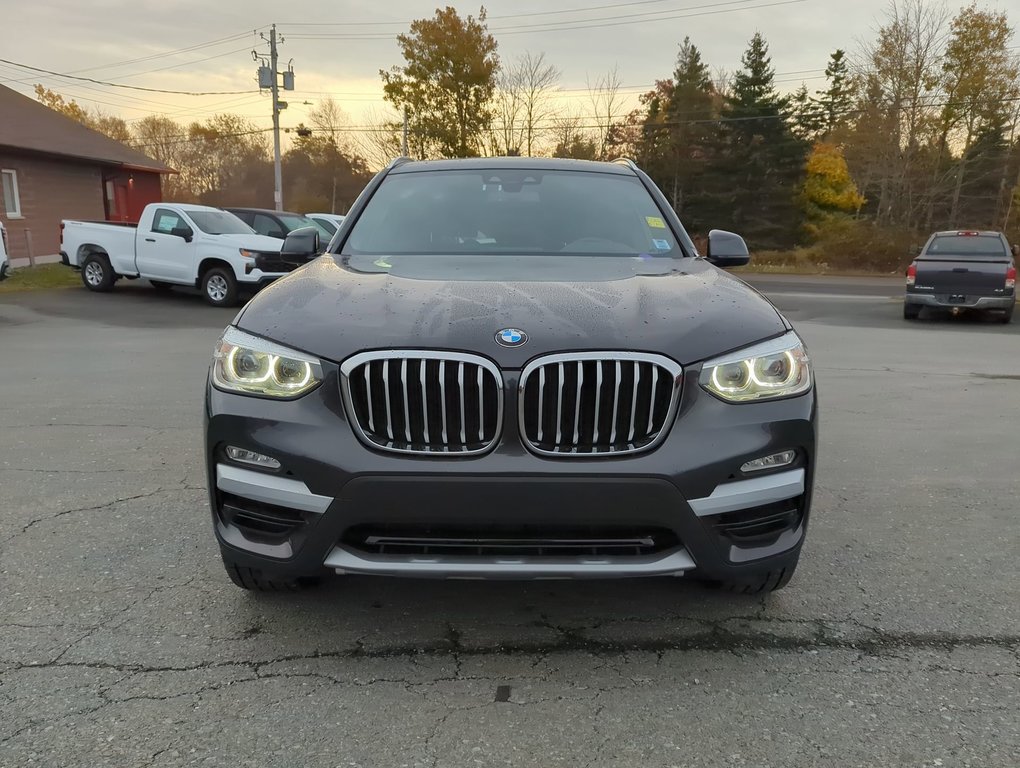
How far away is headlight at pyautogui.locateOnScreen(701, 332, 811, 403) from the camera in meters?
2.52

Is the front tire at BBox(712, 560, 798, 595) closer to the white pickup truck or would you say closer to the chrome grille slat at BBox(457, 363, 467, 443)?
the chrome grille slat at BBox(457, 363, 467, 443)

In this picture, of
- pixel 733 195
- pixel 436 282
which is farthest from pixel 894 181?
pixel 436 282

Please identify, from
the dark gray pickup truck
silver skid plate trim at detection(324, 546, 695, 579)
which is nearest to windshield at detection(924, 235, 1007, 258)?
the dark gray pickup truck

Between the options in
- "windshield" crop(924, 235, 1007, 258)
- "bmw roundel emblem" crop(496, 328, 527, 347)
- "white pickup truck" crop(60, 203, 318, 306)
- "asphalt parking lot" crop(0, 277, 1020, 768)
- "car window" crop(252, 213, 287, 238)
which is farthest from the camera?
"car window" crop(252, 213, 287, 238)

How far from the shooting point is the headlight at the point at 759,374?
8.25ft

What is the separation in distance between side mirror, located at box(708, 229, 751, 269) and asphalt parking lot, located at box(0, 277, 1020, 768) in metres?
1.42

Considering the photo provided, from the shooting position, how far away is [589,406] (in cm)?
244

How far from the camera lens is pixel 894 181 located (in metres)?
35.1

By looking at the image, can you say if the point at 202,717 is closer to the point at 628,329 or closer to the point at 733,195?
the point at 628,329

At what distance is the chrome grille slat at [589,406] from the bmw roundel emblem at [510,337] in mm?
91

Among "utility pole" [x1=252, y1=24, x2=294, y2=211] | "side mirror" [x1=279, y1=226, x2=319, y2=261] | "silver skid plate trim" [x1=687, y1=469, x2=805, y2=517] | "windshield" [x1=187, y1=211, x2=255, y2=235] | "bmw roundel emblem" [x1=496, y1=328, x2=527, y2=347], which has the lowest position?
"silver skid plate trim" [x1=687, y1=469, x2=805, y2=517]

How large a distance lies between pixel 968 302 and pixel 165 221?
14647 millimetres

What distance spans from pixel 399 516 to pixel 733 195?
146 feet

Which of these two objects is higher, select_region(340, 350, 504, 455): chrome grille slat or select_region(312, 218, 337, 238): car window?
select_region(340, 350, 504, 455): chrome grille slat
